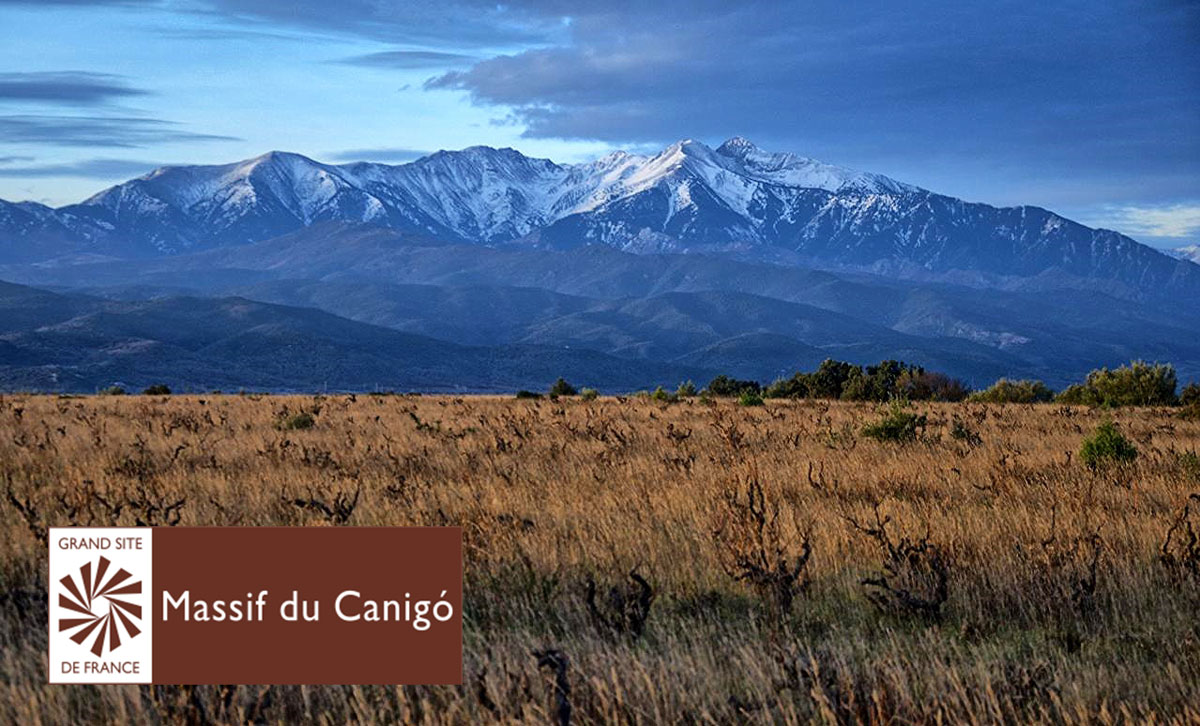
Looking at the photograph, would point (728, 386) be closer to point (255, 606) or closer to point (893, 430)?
point (893, 430)

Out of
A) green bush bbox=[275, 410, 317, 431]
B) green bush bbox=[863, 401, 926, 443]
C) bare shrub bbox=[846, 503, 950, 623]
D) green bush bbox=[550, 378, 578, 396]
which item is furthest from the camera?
green bush bbox=[550, 378, 578, 396]

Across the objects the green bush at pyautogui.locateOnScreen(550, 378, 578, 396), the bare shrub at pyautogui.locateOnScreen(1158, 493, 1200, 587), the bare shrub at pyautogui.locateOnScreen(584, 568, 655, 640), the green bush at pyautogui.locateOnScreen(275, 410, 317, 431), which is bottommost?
the bare shrub at pyautogui.locateOnScreen(584, 568, 655, 640)

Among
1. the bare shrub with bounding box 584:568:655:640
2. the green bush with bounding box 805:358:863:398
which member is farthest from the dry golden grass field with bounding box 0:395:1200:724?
the green bush with bounding box 805:358:863:398

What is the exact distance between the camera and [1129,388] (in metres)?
36.1

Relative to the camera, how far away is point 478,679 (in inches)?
195

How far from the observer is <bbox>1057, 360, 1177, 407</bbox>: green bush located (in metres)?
34.8

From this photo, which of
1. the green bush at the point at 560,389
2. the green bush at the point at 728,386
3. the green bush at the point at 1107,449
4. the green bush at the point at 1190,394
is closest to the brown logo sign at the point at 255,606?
the green bush at the point at 1107,449

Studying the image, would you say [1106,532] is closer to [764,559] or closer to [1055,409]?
[764,559]

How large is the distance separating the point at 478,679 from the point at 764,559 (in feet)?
9.53

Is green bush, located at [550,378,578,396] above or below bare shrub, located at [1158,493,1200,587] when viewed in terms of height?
above

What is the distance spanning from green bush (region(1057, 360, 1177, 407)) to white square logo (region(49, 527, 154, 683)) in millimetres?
33454

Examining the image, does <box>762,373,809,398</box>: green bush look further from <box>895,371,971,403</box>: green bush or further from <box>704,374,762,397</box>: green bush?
<box>895,371,971,403</box>: green bush

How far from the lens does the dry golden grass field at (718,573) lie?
5.00m

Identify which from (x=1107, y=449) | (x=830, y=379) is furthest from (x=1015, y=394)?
(x=1107, y=449)
